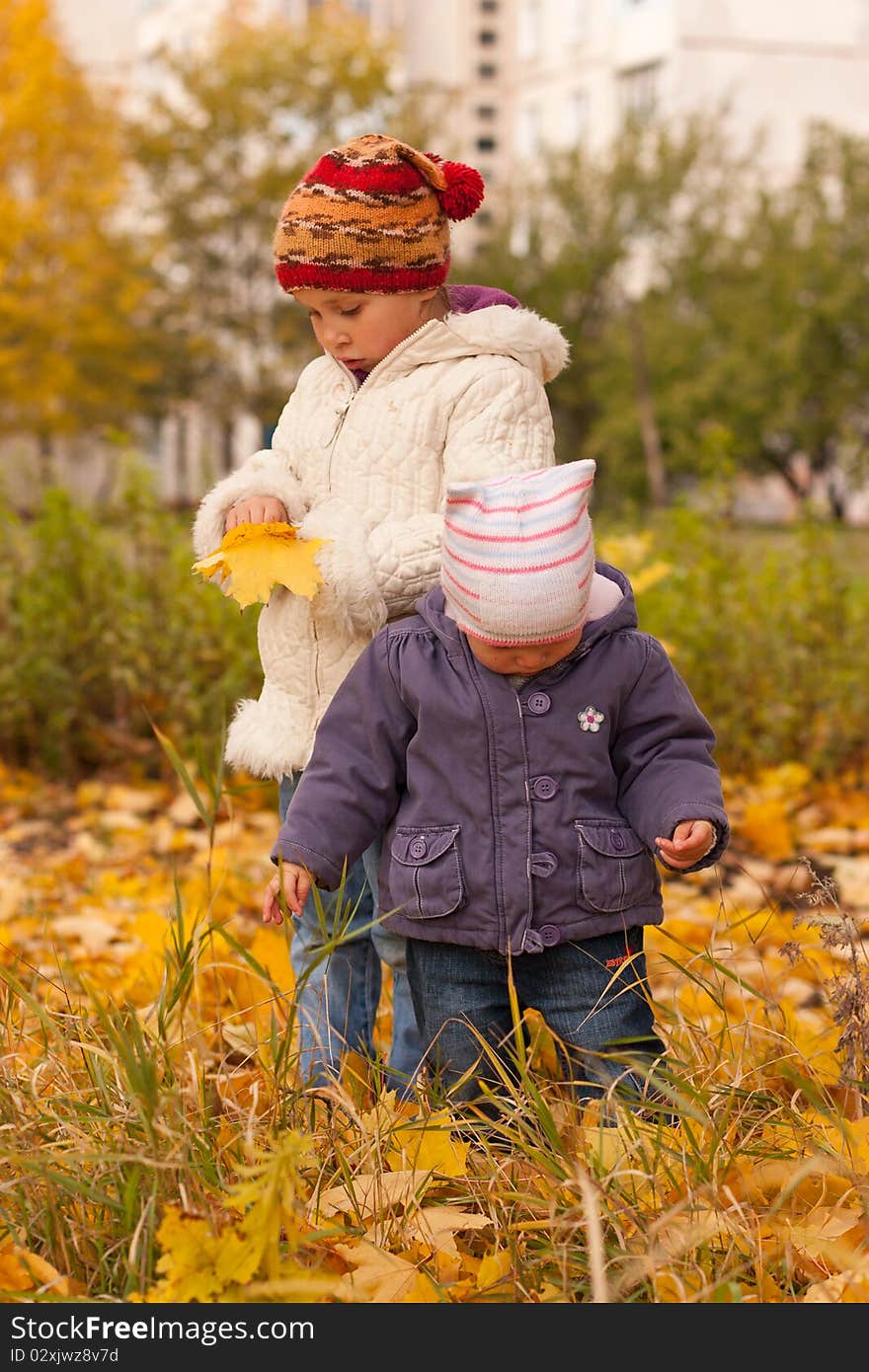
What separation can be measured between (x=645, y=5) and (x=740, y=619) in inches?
1283

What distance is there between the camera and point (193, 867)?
4262mm

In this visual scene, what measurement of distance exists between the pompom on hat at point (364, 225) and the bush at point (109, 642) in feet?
8.38

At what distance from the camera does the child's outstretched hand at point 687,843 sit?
2.03 meters

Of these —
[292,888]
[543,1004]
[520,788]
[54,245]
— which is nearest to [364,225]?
[520,788]

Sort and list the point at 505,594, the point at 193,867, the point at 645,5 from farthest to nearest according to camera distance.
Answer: the point at 645,5
the point at 193,867
the point at 505,594

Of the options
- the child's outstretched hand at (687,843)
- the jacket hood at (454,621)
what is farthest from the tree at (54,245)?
the child's outstretched hand at (687,843)

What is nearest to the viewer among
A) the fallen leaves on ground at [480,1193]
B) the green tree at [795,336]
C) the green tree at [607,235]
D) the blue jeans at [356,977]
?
the fallen leaves on ground at [480,1193]

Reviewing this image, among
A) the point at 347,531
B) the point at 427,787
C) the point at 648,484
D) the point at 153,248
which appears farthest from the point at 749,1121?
the point at 153,248

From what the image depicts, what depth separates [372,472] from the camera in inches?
92.7

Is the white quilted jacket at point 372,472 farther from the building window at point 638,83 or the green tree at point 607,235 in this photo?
the building window at point 638,83

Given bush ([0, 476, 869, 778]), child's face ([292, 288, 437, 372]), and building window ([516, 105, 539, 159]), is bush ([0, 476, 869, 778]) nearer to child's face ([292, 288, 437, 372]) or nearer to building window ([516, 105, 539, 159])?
child's face ([292, 288, 437, 372])

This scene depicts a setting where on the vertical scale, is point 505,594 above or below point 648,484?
above

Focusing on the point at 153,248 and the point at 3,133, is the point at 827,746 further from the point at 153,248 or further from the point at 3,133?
the point at 153,248

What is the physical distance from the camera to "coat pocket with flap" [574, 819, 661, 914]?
2.12 meters
